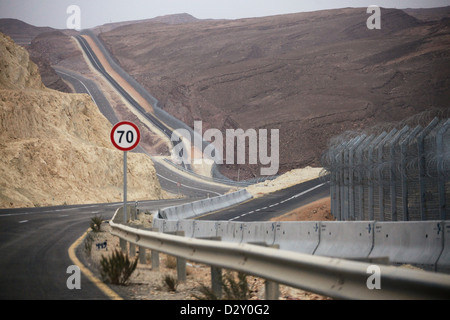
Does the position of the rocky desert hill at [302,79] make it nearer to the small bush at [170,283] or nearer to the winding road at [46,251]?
the winding road at [46,251]

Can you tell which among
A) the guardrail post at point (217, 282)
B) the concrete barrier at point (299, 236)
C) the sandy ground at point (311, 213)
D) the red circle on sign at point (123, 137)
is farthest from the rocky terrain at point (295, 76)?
the guardrail post at point (217, 282)

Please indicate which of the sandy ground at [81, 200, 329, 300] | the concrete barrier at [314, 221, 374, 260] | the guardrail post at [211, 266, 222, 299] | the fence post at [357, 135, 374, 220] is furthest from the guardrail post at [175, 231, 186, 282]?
the fence post at [357, 135, 374, 220]

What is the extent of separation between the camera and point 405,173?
18672 millimetres

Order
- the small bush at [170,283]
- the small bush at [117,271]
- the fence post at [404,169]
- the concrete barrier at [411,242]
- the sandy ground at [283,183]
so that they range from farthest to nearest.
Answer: the sandy ground at [283,183], the fence post at [404,169], the concrete barrier at [411,242], the small bush at [117,271], the small bush at [170,283]

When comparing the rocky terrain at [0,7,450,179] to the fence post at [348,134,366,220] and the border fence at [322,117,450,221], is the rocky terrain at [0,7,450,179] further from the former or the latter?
the border fence at [322,117,450,221]

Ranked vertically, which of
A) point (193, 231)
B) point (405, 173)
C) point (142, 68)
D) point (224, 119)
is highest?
point (142, 68)

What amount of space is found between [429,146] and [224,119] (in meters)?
117

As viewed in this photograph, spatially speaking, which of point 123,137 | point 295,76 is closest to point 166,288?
point 123,137

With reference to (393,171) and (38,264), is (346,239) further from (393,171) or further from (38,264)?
(38,264)

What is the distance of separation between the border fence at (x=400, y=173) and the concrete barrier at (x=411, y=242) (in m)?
3.27

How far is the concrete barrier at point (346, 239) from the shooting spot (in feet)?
48.0
